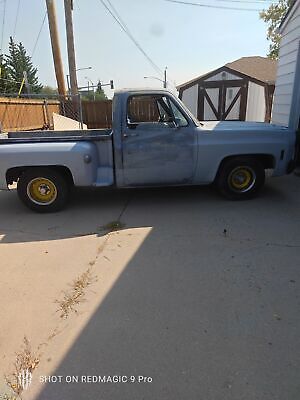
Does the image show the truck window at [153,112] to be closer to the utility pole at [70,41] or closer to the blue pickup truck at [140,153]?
the blue pickup truck at [140,153]

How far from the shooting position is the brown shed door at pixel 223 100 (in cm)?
1902

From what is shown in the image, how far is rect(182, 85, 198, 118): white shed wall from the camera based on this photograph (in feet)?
65.7

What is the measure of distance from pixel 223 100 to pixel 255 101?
186cm

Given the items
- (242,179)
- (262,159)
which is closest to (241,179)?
(242,179)

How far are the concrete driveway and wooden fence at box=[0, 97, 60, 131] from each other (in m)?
5.97

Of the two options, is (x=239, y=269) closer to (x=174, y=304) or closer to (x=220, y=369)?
(x=174, y=304)

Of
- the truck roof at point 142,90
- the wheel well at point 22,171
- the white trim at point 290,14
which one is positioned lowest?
the wheel well at point 22,171

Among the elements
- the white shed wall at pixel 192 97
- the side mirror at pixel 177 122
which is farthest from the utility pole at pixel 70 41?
the side mirror at pixel 177 122

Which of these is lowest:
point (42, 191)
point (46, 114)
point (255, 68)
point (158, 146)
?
point (42, 191)

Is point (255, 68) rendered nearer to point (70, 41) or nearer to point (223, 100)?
point (223, 100)

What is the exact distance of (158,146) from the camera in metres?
5.14

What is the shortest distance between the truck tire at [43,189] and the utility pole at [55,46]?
35.3ft

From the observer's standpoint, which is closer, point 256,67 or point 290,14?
point 290,14

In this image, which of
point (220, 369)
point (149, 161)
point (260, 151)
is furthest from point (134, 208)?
point (220, 369)
